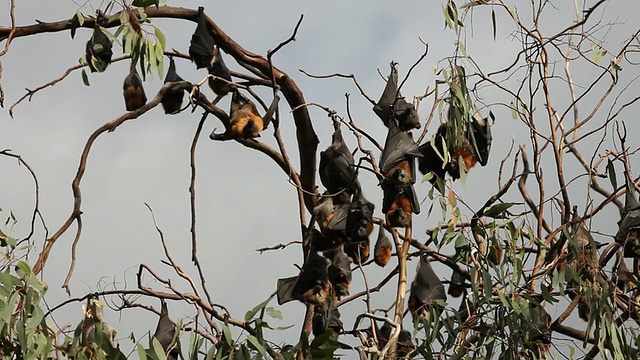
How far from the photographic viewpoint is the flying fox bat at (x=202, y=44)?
4266 millimetres

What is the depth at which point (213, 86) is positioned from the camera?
4.45 m

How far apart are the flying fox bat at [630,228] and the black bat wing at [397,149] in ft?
3.01

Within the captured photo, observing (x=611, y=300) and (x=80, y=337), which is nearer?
(x=80, y=337)

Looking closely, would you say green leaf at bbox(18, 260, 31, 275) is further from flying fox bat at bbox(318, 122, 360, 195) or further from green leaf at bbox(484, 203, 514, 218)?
green leaf at bbox(484, 203, 514, 218)

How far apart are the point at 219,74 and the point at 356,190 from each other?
30.0 inches

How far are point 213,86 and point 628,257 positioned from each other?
1.93m

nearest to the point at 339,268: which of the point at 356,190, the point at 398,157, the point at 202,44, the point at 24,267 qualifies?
the point at 356,190

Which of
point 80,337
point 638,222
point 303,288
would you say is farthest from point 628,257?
point 80,337

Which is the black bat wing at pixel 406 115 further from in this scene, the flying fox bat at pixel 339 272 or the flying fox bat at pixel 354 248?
the flying fox bat at pixel 339 272

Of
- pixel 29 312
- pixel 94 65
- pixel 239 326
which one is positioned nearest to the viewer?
pixel 29 312

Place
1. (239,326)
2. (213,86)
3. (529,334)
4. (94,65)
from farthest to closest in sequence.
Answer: (213,86) → (94,65) → (529,334) → (239,326)

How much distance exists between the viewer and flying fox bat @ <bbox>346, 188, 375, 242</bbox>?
412cm

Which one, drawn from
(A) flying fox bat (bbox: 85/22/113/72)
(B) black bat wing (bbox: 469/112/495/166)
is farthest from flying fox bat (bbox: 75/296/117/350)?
(B) black bat wing (bbox: 469/112/495/166)

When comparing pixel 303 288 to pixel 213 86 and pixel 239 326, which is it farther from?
pixel 213 86
